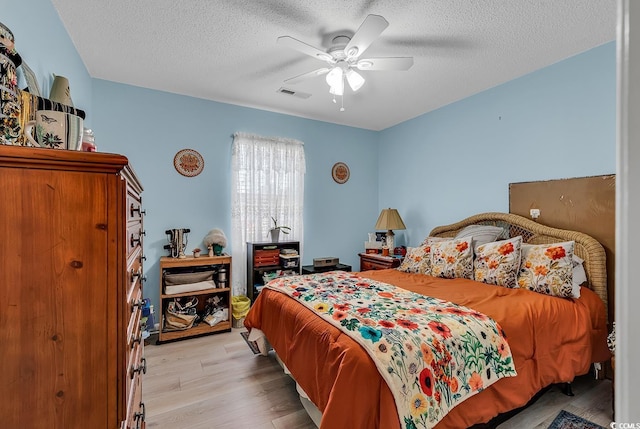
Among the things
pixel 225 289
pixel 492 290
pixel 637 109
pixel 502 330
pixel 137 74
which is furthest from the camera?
pixel 225 289

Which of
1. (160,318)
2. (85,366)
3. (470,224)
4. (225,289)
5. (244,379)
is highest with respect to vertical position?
(470,224)

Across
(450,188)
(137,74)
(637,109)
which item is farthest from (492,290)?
(137,74)

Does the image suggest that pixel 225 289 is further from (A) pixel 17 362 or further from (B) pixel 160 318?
(A) pixel 17 362

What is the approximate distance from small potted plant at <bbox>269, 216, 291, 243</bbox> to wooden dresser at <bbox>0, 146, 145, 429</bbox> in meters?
2.92

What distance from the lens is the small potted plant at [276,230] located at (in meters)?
3.75

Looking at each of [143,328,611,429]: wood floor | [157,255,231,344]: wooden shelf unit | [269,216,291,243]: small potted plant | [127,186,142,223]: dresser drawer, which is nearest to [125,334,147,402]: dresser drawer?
[127,186,142,223]: dresser drawer

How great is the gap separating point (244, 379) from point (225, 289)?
46.6 inches

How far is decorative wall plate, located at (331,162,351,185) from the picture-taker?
14.3ft

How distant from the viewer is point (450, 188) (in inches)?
143

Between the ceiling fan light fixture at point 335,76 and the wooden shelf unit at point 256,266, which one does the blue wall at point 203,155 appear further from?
the ceiling fan light fixture at point 335,76

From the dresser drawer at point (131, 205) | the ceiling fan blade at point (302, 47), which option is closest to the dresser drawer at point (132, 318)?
the dresser drawer at point (131, 205)

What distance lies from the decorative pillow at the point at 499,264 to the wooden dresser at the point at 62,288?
8.39 feet

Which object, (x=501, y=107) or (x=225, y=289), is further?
(x=225, y=289)

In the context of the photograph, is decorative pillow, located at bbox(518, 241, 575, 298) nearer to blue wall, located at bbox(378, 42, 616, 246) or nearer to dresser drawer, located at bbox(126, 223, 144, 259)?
blue wall, located at bbox(378, 42, 616, 246)
